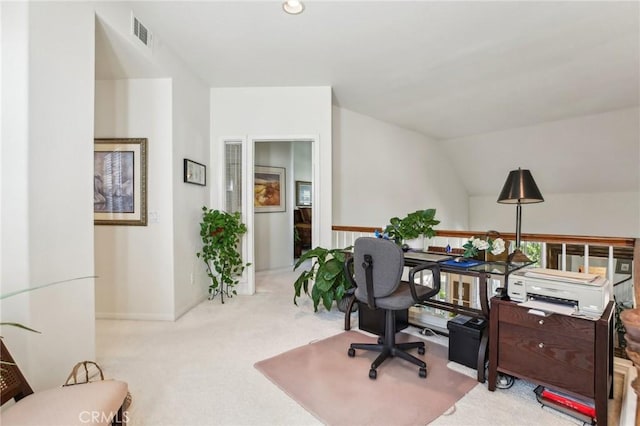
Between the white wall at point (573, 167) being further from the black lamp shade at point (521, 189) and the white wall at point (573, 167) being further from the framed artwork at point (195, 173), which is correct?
the framed artwork at point (195, 173)

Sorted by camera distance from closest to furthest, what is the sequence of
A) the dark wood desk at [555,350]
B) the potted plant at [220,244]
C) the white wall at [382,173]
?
the dark wood desk at [555,350], the potted plant at [220,244], the white wall at [382,173]

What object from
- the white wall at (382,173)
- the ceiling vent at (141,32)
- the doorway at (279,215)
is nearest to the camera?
the ceiling vent at (141,32)

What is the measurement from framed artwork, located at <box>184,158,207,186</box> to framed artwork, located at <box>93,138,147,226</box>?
0.41 meters

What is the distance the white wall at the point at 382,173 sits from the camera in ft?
16.3

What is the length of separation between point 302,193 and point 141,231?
141 inches

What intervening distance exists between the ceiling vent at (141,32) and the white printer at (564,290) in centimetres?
342

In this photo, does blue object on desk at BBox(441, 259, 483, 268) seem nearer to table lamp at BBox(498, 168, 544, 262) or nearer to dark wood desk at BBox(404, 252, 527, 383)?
dark wood desk at BBox(404, 252, 527, 383)

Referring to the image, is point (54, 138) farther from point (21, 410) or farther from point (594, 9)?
point (594, 9)

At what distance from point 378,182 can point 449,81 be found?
6.63 feet

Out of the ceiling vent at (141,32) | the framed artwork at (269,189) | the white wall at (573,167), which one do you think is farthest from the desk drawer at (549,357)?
the white wall at (573,167)

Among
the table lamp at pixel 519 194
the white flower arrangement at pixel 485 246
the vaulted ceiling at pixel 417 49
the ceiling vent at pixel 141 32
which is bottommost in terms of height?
the white flower arrangement at pixel 485 246

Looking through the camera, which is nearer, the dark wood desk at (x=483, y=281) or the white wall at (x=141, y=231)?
the dark wood desk at (x=483, y=281)

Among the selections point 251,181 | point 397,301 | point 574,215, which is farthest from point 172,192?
point 574,215

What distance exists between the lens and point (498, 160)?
21.1 ft
